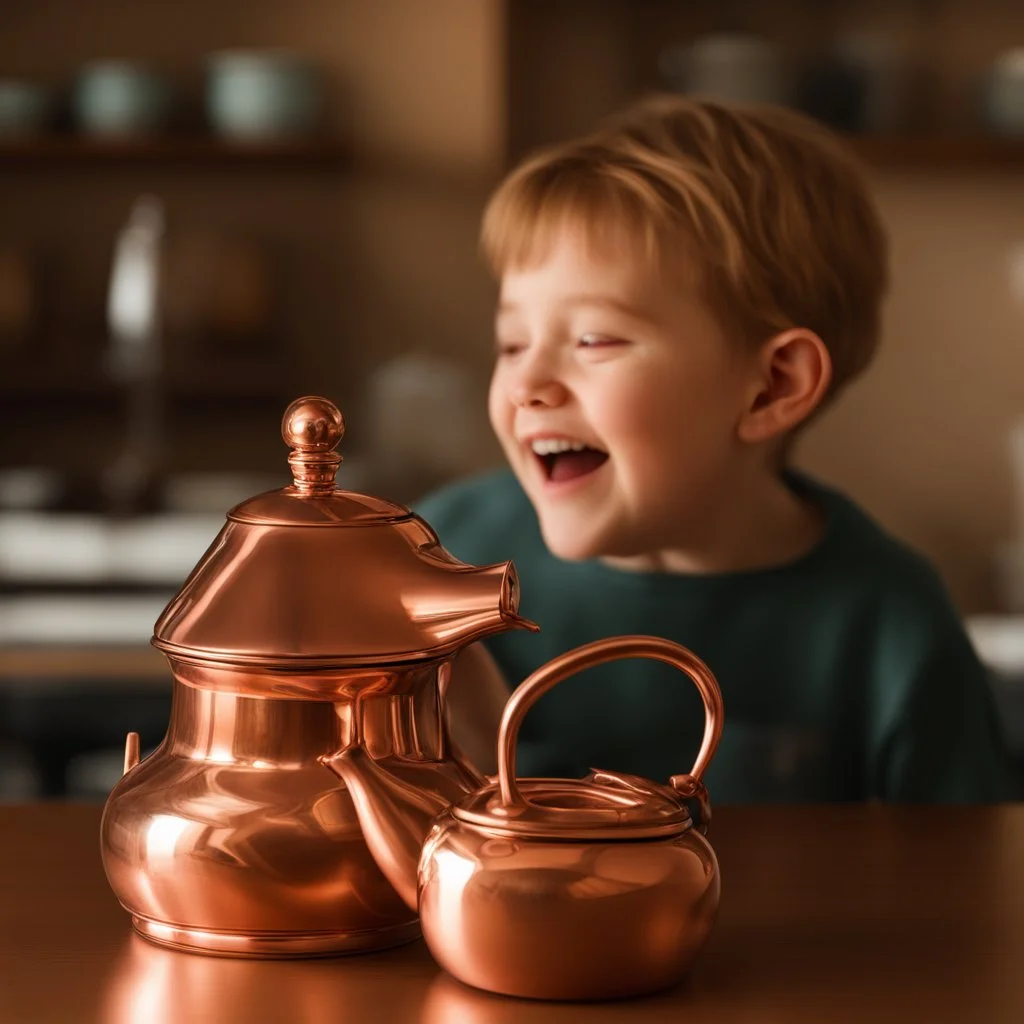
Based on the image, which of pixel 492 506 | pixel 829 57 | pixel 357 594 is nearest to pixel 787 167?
pixel 492 506

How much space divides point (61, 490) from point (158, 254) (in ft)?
1.47

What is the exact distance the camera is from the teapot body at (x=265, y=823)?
1.52ft

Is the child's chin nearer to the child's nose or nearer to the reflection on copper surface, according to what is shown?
the child's nose

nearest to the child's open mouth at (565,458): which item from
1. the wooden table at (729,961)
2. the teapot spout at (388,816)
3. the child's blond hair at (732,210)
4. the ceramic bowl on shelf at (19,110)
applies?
the child's blond hair at (732,210)

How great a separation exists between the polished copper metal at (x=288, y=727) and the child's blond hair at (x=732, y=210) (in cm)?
47

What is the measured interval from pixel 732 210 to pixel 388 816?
1.86 feet

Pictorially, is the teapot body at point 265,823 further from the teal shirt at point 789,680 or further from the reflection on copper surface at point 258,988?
the teal shirt at point 789,680

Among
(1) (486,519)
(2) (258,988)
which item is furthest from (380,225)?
(2) (258,988)

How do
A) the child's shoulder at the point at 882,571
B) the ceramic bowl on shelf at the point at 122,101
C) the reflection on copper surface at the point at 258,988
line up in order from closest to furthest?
1. the reflection on copper surface at the point at 258,988
2. the child's shoulder at the point at 882,571
3. the ceramic bowl on shelf at the point at 122,101

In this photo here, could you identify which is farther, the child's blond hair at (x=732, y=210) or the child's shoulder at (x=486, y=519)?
the child's shoulder at (x=486, y=519)

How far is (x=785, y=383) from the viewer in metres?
0.95

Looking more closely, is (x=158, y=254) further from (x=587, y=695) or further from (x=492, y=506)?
(x=587, y=695)

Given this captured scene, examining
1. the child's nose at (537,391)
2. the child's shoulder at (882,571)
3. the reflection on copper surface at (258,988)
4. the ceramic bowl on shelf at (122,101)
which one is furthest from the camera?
the ceramic bowl on shelf at (122,101)

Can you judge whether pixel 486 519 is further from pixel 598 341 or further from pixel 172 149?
pixel 172 149
